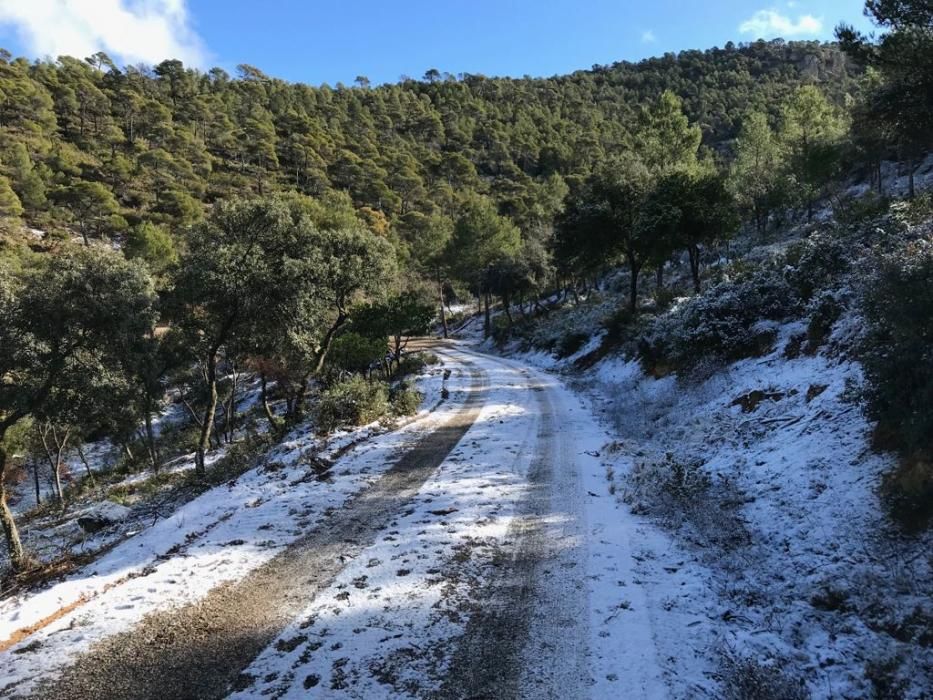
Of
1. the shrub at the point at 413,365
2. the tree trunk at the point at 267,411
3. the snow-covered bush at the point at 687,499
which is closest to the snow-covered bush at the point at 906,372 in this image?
the snow-covered bush at the point at 687,499

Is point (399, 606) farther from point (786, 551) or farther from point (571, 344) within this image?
point (571, 344)

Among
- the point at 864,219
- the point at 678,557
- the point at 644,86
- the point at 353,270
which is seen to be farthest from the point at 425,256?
the point at 644,86

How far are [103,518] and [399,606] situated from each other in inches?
460

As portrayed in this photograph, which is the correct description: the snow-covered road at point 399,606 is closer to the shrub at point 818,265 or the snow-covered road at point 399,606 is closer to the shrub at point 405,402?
the shrub at point 405,402

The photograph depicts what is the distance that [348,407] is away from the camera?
16.0 meters

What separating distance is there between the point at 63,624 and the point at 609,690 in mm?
5547

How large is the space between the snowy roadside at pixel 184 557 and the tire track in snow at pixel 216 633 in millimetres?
251

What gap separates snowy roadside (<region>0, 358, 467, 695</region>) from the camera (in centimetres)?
524

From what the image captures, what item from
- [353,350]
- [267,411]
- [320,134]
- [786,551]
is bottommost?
[786,551]

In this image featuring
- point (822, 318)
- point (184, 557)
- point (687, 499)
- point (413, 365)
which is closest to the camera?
point (184, 557)

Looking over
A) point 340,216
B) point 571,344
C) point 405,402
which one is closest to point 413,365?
point 571,344

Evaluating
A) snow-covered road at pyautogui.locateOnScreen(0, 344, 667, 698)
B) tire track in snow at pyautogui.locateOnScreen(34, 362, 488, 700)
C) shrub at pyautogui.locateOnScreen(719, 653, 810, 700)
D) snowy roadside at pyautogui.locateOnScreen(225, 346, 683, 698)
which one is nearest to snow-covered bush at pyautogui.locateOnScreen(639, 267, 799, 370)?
snow-covered road at pyautogui.locateOnScreen(0, 344, 667, 698)

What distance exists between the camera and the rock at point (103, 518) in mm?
13006

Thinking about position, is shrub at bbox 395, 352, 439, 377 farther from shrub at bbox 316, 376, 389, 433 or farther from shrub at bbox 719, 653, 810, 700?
shrub at bbox 719, 653, 810, 700
